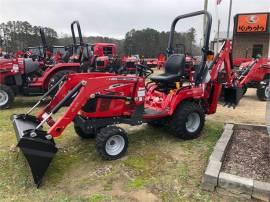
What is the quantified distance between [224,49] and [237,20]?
785 inches

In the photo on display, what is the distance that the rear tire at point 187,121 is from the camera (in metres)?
5.24

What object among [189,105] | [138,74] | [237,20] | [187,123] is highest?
[237,20]

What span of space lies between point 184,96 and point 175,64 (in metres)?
0.62

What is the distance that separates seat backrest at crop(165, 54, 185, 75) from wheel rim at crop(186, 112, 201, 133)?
0.79m

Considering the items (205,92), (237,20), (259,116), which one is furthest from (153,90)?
(237,20)

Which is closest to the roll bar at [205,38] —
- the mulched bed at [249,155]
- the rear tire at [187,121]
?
the rear tire at [187,121]

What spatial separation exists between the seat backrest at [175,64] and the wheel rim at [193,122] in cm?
79

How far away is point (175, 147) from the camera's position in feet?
16.6

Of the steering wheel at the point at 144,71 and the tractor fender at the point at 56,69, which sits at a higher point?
the steering wheel at the point at 144,71

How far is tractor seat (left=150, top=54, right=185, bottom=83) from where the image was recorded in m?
5.35

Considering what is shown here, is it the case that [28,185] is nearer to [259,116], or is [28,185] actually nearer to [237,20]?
[259,116]

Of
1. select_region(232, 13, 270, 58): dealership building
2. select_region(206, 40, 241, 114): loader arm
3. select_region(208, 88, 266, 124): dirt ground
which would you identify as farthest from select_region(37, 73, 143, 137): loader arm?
select_region(232, 13, 270, 58): dealership building

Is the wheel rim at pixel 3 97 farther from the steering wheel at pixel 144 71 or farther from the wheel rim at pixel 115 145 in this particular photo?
the wheel rim at pixel 115 145

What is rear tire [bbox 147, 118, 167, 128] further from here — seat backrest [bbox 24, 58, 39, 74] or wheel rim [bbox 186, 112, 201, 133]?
seat backrest [bbox 24, 58, 39, 74]
